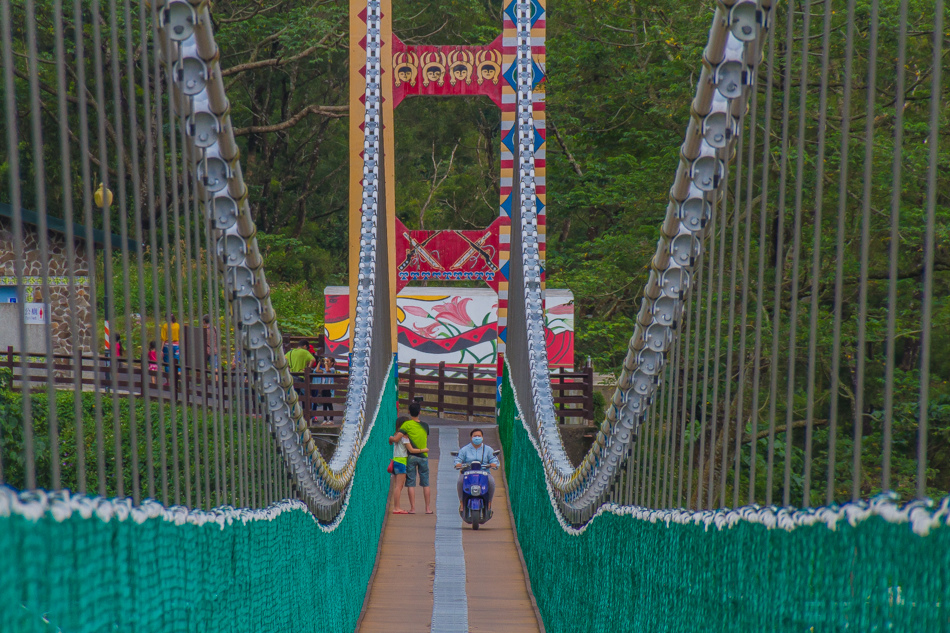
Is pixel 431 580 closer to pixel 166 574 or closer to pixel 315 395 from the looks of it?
pixel 166 574

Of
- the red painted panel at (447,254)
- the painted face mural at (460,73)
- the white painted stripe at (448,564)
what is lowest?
the white painted stripe at (448,564)

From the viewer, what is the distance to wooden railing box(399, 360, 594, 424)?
11289 millimetres

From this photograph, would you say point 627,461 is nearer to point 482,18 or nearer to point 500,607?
point 500,607

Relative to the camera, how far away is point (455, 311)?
13.6 meters

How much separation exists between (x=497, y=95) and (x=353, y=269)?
83.9 inches

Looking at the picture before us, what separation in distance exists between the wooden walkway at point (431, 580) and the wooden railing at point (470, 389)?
3.64 meters

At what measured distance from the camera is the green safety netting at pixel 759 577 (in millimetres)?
994

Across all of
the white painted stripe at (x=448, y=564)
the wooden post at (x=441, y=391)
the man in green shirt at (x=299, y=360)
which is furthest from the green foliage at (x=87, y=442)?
the wooden post at (x=441, y=391)

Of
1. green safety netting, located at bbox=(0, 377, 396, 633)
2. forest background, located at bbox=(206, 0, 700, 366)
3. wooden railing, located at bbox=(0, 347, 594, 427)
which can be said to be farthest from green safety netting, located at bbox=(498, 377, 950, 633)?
wooden railing, located at bbox=(0, 347, 594, 427)

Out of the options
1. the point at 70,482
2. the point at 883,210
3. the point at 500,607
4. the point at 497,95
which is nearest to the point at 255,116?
the point at 497,95

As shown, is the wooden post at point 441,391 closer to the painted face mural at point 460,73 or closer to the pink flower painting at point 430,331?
the pink flower painting at point 430,331

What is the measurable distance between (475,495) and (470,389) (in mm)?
5893

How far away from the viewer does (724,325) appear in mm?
6828

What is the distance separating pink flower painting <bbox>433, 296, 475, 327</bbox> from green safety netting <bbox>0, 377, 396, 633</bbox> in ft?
33.9
